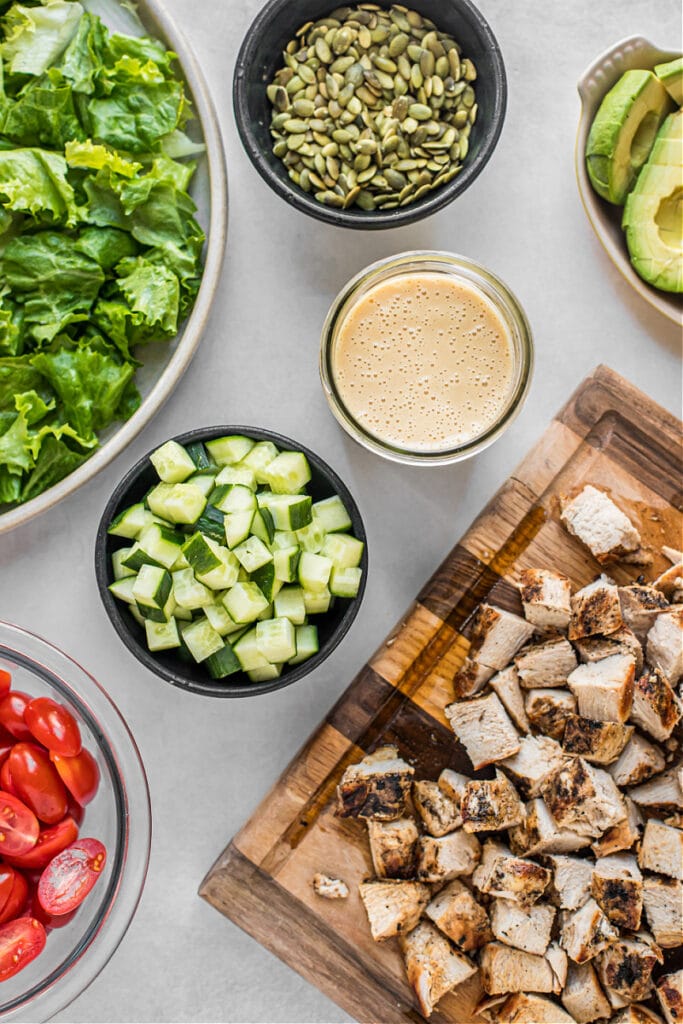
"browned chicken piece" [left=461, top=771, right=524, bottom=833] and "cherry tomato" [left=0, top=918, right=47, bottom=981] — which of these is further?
"browned chicken piece" [left=461, top=771, right=524, bottom=833]

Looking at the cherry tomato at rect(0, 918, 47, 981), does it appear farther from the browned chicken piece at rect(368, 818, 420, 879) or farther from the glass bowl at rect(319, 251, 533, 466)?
the glass bowl at rect(319, 251, 533, 466)

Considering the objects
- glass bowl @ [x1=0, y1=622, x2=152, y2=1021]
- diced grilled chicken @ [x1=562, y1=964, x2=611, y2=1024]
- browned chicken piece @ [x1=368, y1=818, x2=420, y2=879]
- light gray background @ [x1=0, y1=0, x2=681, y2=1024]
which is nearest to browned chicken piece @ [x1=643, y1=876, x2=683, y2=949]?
diced grilled chicken @ [x1=562, y1=964, x2=611, y2=1024]

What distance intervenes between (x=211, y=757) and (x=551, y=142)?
71.8 inches

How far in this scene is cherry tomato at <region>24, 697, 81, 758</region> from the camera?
6.45ft

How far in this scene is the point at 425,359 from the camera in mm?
2186

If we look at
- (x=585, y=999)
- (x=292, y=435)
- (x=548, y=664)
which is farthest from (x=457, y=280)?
(x=585, y=999)

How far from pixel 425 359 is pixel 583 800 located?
1.06 m

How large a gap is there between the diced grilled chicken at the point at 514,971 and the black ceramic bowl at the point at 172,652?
77 cm

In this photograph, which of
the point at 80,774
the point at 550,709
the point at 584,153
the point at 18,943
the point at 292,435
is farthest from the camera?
the point at 292,435

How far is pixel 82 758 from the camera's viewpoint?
204cm

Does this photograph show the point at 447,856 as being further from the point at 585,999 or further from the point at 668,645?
the point at 668,645

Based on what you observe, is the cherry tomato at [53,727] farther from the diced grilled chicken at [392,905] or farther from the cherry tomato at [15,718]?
the diced grilled chicken at [392,905]

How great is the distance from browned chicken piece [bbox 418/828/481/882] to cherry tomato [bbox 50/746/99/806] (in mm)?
756

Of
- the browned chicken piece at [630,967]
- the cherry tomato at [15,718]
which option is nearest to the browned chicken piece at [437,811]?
the browned chicken piece at [630,967]
